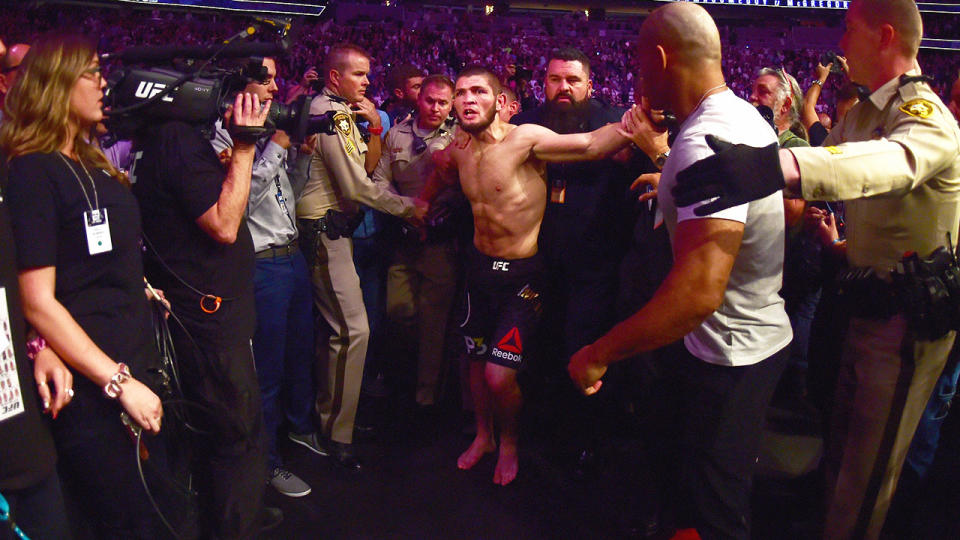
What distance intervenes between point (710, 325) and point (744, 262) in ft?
0.62

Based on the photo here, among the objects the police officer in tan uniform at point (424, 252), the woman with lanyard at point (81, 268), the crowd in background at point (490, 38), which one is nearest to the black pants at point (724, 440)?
the woman with lanyard at point (81, 268)

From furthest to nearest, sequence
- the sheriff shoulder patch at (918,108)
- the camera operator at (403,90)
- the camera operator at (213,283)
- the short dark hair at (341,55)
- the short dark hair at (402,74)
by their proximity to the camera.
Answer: the short dark hair at (402,74)
the camera operator at (403,90)
the short dark hair at (341,55)
the camera operator at (213,283)
the sheriff shoulder patch at (918,108)

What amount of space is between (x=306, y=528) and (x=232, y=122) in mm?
1620

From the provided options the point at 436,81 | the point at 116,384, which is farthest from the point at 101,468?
the point at 436,81

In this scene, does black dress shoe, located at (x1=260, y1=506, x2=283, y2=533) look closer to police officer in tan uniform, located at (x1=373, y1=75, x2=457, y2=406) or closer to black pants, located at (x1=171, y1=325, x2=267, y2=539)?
black pants, located at (x1=171, y1=325, x2=267, y2=539)

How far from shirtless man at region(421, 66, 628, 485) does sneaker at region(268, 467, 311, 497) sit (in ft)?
2.41

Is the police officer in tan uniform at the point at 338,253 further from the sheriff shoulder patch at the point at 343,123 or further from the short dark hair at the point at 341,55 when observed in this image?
the short dark hair at the point at 341,55

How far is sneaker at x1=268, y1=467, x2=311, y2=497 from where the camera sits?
285cm

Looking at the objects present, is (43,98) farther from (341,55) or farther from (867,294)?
(867,294)

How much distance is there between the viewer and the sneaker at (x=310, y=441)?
10.6 ft

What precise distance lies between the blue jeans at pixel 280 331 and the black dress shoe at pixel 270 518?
0.26 meters

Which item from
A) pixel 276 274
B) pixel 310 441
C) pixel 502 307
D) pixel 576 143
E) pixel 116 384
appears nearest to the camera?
pixel 116 384

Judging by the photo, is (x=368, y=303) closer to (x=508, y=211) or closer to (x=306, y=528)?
(x=508, y=211)

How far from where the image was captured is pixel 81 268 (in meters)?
Result: 1.61
